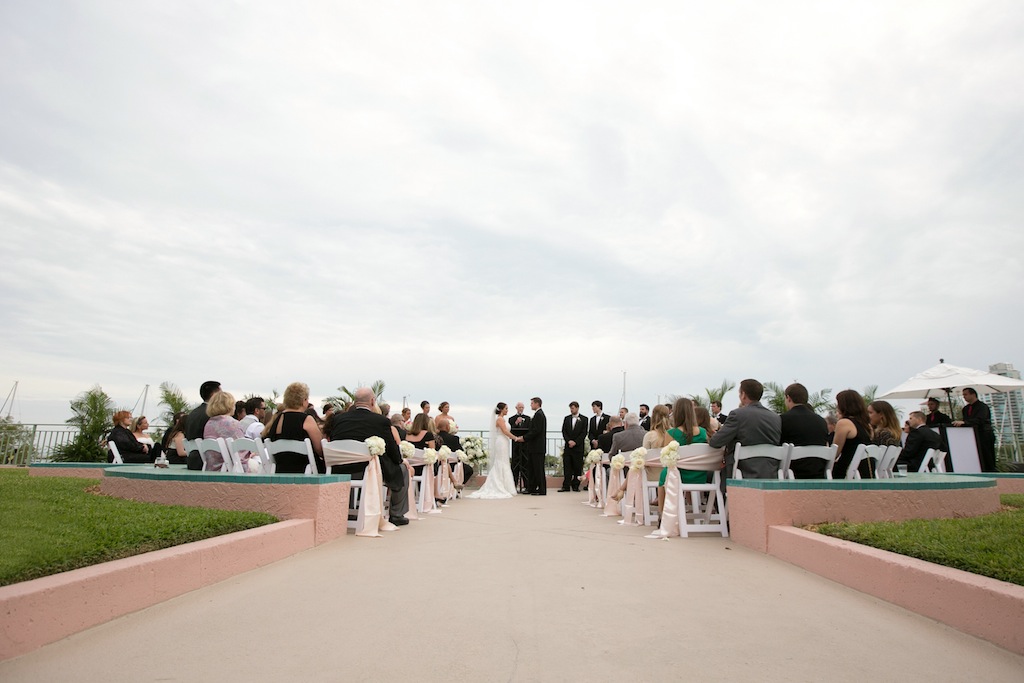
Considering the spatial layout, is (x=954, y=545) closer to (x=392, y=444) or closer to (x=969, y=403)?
(x=392, y=444)

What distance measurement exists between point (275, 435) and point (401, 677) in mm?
4970

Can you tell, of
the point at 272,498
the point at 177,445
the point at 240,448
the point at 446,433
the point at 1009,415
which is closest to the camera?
the point at 272,498

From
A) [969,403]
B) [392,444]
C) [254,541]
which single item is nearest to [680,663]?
[254,541]

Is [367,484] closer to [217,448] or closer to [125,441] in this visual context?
[217,448]

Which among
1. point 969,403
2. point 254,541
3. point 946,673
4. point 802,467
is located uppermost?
point 969,403

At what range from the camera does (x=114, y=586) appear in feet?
11.8

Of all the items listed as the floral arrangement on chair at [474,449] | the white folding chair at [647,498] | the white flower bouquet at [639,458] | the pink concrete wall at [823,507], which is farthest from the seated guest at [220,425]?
the floral arrangement on chair at [474,449]

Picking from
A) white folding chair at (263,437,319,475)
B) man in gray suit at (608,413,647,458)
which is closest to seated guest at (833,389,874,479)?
man in gray suit at (608,413,647,458)

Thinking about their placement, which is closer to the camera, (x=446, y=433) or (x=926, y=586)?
(x=926, y=586)

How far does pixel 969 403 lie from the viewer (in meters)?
12.7

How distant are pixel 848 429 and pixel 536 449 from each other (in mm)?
7950

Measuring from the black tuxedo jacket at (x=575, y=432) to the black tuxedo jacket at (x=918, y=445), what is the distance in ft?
22.3

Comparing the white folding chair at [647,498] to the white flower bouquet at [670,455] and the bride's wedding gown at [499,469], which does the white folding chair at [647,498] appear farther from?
the bride's wedding gown at [499,469]

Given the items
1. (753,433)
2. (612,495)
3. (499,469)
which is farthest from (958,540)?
(499,469)
